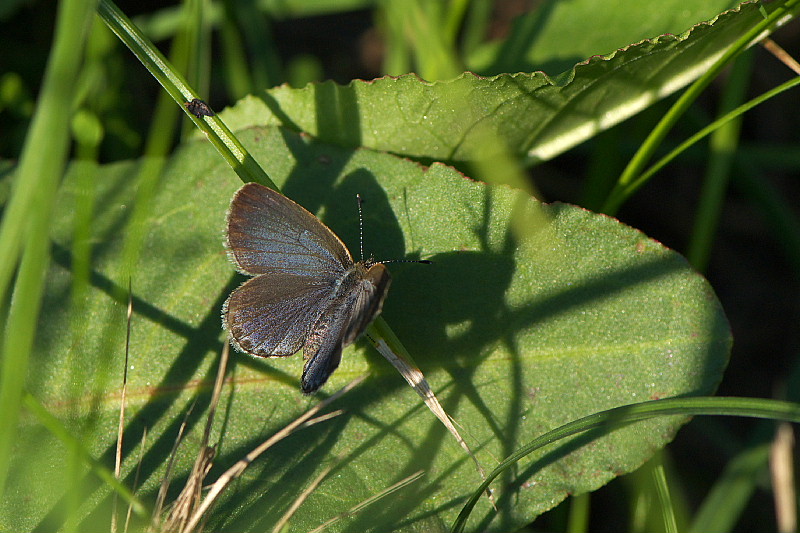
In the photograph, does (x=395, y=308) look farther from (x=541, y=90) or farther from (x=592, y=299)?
(x=541, y=90)

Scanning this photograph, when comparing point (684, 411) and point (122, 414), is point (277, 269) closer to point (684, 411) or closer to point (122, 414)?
point (122, 414)

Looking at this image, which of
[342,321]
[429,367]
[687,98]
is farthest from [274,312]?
[687,98]

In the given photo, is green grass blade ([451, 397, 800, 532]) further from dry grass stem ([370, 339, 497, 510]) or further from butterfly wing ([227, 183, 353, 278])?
butterfly wing ([227, 183, 353, 278])

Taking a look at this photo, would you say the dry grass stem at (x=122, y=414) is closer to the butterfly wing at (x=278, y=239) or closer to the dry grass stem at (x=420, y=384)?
the butterfly wing at (x=278, y=239)

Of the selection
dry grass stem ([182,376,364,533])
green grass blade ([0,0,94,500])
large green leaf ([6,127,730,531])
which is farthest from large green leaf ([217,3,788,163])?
green grass blade ([0,0,94,500])

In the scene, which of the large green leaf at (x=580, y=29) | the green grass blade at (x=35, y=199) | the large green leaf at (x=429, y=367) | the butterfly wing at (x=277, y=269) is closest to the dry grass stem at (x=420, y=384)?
the large green leaf at (x=429, y=367)
